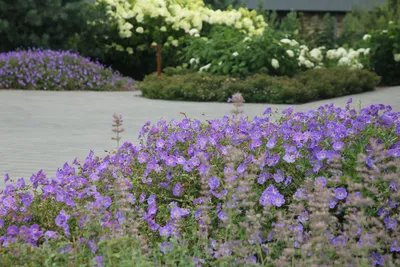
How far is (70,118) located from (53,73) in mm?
4670

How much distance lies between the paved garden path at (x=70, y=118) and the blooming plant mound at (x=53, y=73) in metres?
0.71

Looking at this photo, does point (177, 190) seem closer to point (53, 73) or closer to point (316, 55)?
point (53, 73)

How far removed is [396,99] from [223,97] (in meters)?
2.75

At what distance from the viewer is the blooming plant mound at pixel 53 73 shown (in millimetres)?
14383

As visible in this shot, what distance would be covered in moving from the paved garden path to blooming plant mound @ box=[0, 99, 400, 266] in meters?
1.75

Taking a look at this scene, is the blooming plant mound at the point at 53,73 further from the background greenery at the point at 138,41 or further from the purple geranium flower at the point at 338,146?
the purple geranium flower at the point at 338,146

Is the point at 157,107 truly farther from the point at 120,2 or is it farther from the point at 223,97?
the point at 120,2

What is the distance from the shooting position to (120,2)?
62.7 ft

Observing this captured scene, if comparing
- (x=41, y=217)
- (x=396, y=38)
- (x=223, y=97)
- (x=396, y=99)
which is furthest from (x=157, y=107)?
(x=41, y=217)

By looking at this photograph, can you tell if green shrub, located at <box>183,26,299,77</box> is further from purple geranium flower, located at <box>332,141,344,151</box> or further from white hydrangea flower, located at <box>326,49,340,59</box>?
purple geranium flower, located at <box>332,141,344,151</box>

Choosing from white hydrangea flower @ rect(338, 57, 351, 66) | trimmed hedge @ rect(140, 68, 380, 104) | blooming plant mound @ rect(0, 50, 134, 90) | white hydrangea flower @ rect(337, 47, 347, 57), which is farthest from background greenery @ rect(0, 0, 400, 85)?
blooming plant mound @ rect(0, 50, 134, 90)

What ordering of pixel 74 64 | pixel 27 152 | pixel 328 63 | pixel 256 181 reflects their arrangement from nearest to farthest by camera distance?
pixel 256 181
pixel 27 152
pixel 74 64
pixel 328 63

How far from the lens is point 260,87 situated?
1254 centimetres

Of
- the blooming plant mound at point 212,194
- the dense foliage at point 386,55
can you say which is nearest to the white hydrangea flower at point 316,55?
the dense foliage at point 386,55
